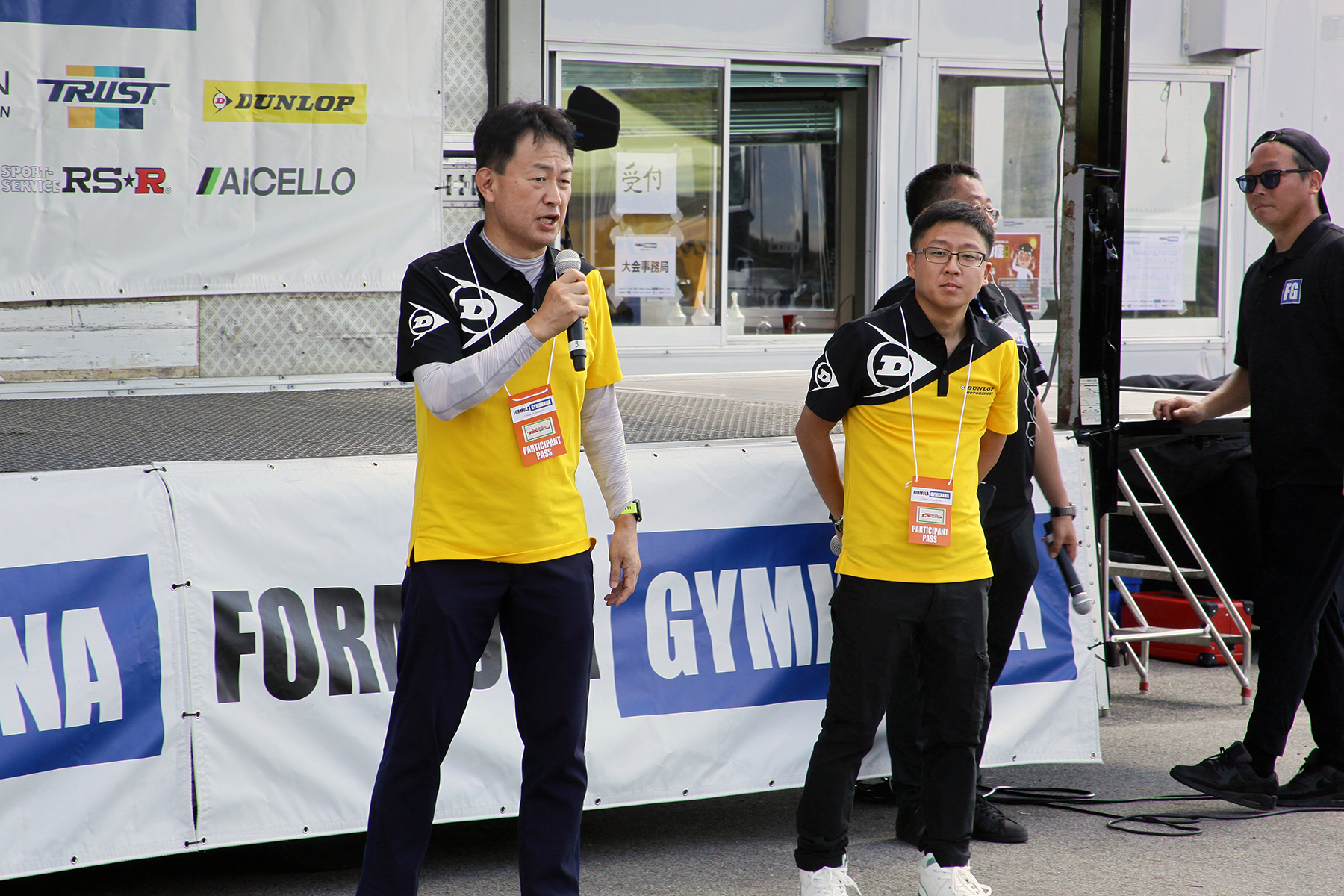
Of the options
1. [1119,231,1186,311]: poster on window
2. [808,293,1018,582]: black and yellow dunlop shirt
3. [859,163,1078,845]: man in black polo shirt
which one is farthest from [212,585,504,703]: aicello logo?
[1119,231,1186,311]: poster on window

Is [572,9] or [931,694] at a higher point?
[572,9]

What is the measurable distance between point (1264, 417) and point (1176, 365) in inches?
246

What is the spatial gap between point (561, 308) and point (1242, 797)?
309 centimetres

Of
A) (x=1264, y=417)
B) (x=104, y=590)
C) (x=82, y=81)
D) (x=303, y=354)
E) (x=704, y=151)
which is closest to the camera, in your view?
(x=104, y=590)

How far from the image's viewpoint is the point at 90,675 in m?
3.31

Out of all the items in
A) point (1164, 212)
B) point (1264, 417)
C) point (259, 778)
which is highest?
point (1164, 212)

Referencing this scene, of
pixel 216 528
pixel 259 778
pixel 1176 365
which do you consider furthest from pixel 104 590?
pixel 1176 365

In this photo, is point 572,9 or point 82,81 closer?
point 82,81

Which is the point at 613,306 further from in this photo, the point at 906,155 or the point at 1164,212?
the point at 1164,212

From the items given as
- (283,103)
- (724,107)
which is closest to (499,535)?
(283,103)

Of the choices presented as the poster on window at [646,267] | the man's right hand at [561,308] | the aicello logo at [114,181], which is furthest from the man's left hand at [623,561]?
the poster on window at [646,267]

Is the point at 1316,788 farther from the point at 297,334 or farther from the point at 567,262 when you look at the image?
the point at 297,334

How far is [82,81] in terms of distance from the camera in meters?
5.32

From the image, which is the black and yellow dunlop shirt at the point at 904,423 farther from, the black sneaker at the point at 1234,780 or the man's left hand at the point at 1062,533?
the black sneaker at the point at 1234,780
